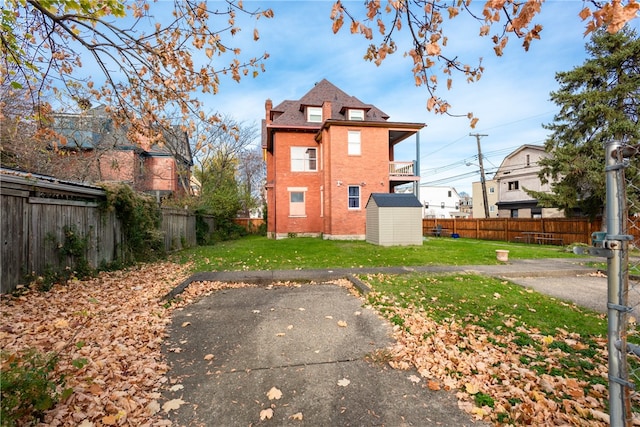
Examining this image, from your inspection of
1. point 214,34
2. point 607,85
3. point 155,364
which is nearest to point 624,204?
point 155,364

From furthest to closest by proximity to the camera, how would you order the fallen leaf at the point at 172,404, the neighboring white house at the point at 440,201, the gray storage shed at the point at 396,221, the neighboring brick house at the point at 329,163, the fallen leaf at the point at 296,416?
the neighboring white house at the point at 440,201 < the neighboring brick house at the point at 329,163 < the gray storage shed at the point at 396,221 < the fallen leaf at the point at 172,404 < the fallen leaf at the point at 296,416

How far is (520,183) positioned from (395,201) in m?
24.2

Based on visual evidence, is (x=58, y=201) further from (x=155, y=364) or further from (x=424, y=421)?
(x=424, y=421)

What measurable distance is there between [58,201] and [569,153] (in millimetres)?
23231

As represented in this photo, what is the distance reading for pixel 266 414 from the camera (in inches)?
110

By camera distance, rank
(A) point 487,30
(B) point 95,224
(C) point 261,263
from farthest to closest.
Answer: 1. (C) point 261,263
2. (B) point 95,224
3. (A) point 487,30

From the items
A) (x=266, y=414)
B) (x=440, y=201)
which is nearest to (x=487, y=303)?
(x=266, y=414)

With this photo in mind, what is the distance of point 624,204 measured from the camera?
6.69 feet

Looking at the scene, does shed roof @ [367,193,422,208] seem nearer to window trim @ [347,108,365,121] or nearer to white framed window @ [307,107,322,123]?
window trim @ [347,108,365,121]

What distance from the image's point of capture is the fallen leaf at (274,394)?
121 inches

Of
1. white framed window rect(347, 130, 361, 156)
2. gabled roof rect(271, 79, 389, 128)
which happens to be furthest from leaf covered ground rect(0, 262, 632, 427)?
gabled roof rect(271, 79, 389, 128)

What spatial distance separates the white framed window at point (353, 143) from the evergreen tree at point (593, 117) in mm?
11143

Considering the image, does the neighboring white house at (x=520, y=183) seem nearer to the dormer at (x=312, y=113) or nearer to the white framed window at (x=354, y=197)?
the white framed window at (x=354, y=197)

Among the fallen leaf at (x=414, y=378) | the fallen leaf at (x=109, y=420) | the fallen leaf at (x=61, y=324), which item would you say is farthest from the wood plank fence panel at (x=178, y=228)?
the fallen leaf at (x=414, y=378)
